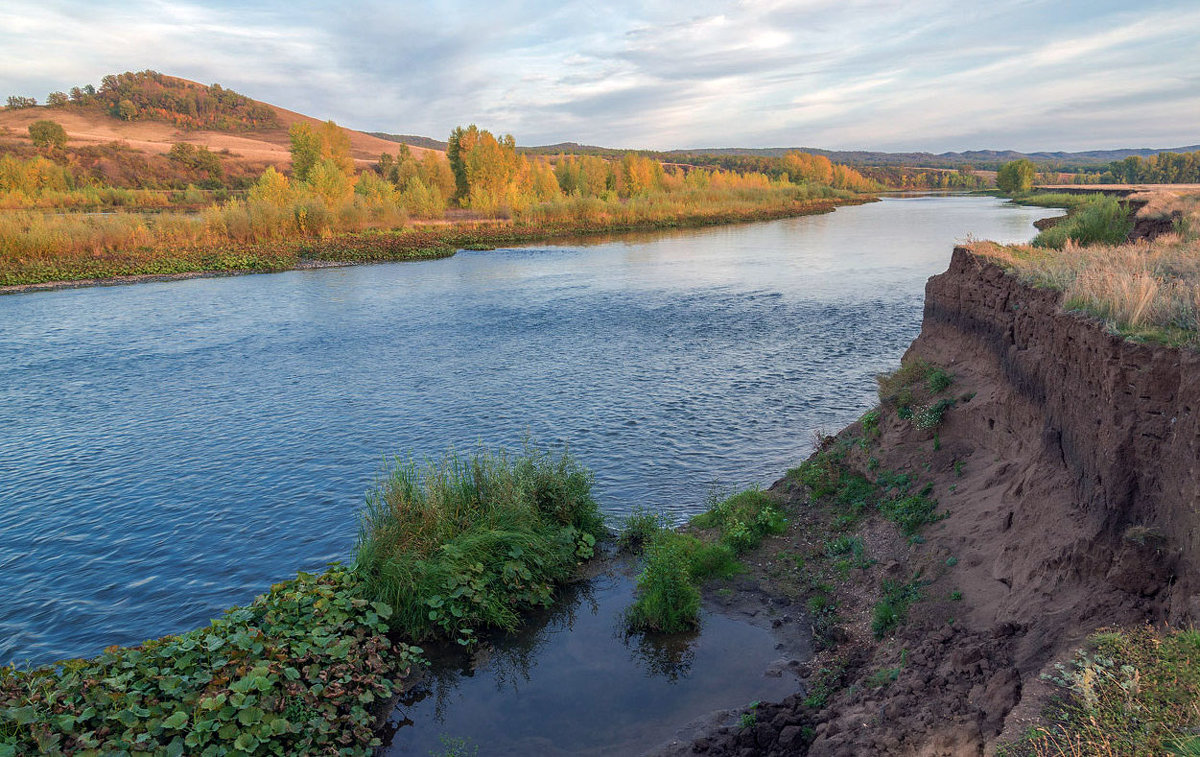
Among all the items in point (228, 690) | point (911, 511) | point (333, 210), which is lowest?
point (911, 511)

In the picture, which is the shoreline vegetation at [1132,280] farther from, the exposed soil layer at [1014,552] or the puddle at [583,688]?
the puddle at [583,688]

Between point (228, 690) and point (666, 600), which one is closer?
point (228, 690)

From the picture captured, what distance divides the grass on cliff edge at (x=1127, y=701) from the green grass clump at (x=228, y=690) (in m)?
6.09

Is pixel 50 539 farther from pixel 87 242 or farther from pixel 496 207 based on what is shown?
pixel 496 207

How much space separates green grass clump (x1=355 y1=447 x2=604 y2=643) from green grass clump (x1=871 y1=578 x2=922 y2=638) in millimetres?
4199

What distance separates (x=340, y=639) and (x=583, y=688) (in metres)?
2.88

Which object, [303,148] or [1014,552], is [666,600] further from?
[303,148]

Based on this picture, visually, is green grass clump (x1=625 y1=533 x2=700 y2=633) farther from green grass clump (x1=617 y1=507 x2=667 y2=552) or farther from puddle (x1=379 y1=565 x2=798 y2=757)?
green grass clump (x1=617 y1=507 x2=667 y2=552)

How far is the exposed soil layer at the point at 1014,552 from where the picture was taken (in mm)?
5641

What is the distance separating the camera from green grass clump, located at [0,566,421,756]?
594cm

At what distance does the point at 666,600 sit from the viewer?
8672 mm

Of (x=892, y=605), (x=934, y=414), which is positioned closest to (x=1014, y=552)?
(x=892, y=605)

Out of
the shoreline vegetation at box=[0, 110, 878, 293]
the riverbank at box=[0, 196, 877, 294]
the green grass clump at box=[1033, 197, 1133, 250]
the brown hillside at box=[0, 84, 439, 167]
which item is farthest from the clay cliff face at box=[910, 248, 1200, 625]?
the brown hillside at box=[0, 84, 439, 167]

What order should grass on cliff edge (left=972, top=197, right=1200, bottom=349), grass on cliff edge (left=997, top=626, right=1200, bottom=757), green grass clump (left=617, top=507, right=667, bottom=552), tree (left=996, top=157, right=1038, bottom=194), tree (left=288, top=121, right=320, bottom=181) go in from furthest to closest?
tree (left=996, top=157, right=1038, bottom=194) < tree (left=288, top=121, right=320, bottom=181) < green grass clump (left=617, top=507, right=667, bottom=552) < grass on cliff edge (left=972, top=197, right=1200, bottom=349) < grass on cliff edge (left=997, top=626, right=1200, bottom=757)
